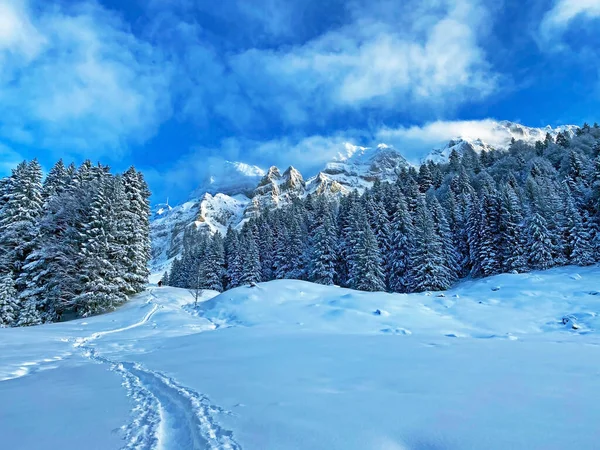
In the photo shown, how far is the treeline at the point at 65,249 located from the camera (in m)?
26.3

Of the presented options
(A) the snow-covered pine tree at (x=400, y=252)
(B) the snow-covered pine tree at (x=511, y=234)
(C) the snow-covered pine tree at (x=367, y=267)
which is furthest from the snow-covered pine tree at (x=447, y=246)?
(C) the snow-covered pine tree at (x=367, y=267)

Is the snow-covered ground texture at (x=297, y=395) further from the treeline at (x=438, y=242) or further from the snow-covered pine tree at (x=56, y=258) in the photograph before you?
the treeline at (x=438, y=242)

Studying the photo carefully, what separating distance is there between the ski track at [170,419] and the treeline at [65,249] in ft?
79.3

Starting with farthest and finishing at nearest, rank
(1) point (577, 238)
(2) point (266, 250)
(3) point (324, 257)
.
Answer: (2) point (266, 250) < (3) point (324, 257) < (1) point (577, 238)

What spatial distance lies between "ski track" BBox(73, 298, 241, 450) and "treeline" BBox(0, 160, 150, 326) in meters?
24.2

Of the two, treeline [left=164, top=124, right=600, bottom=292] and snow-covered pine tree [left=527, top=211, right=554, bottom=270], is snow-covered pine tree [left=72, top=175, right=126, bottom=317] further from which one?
snow-covered pine tree [left=527, top=211, right=554, bottom=270]

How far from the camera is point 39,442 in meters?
3.45

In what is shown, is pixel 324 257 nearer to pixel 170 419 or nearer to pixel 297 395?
pixel 297 395

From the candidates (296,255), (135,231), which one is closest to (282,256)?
(296,255)

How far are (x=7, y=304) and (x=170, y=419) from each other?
90.6ft

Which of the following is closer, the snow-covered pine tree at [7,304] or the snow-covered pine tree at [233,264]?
the snow-covered pine tree at [7,304]

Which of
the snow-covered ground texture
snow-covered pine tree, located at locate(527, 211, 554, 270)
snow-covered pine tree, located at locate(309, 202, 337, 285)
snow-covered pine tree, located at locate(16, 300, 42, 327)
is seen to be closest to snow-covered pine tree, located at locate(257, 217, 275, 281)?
snow-covered pine tree, located at locate(309, 202, 337, 285)

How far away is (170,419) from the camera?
425 cm

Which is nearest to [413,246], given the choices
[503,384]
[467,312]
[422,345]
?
[467,312]
